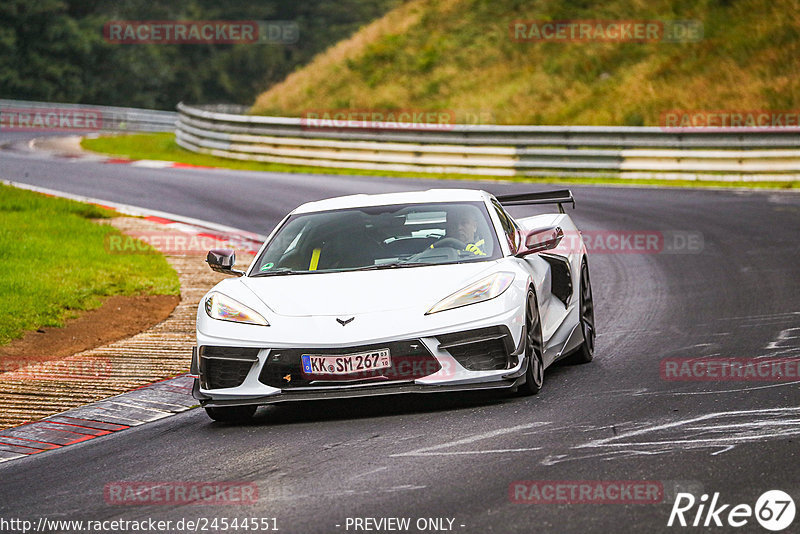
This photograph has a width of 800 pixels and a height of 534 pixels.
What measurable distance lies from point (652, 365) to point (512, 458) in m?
2.86

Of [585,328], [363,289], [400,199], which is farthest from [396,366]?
[585,328]

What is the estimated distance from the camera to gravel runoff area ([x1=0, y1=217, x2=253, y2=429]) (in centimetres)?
840

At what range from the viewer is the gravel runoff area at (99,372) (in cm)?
840

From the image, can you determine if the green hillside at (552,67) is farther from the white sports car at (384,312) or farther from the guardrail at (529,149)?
the white sports car at (384,312)

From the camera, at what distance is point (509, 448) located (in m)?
6.21

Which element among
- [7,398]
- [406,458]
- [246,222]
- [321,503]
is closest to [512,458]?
[406,458]

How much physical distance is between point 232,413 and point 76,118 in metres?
44.4

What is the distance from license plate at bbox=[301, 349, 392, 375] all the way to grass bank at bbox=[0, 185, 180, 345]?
425cm

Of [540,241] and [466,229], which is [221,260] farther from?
[540,241]

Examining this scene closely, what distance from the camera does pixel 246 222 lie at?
1814cm

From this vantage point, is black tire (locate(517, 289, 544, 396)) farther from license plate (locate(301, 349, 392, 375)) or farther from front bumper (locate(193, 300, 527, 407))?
license plate (locate(301, 349, 392, 375))

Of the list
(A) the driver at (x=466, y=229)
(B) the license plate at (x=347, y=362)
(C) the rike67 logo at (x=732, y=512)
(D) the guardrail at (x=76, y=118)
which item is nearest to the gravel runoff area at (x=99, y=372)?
(B) the license plate at (x=347, y=362)

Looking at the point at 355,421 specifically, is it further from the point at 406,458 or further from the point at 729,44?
the point at 729,44

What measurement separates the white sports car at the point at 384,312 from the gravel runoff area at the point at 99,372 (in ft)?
4.40
